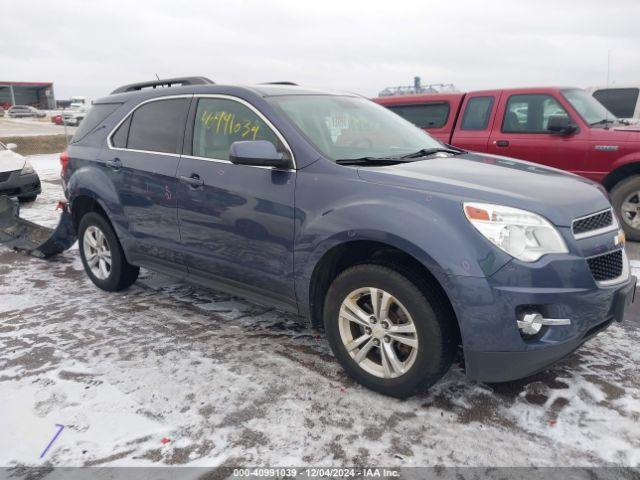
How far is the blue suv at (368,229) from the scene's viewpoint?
2541 mm

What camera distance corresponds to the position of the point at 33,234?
6254 millimetres

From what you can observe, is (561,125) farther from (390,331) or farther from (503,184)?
(390,331)

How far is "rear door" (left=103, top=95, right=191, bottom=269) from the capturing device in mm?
3969

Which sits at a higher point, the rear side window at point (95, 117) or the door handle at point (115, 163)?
the rear side window at point (95, 117)

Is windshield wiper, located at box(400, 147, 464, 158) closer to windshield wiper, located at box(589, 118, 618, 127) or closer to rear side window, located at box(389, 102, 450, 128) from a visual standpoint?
windshield wiper, located at box(589, 118, 618, 127)

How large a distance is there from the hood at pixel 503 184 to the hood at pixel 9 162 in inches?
325

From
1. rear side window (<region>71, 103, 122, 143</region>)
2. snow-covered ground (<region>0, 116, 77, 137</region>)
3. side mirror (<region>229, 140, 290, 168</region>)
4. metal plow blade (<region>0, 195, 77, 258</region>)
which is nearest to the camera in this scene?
side mirror (<region>229, 140, 290, 168</region>)

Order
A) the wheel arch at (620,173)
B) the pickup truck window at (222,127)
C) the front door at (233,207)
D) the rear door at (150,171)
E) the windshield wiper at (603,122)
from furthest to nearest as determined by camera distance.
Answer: the windshield wiper at (603,122)
the wheel arch at (620,173)
the rear door at (150,171)
the pickup truck window at (222,127)
the front door at (233,207)

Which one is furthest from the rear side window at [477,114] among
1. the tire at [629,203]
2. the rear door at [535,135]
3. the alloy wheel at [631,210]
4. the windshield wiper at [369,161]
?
the windshield wiper at [369,161]

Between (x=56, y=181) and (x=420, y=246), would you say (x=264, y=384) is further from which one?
(x=56, y=181)

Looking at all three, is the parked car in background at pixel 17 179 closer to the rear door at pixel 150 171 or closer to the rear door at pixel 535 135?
the rear door at pixel 150 171

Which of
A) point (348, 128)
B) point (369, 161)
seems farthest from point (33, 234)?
point (369, 161)

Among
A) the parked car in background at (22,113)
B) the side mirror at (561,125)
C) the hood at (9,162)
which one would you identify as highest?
the parked car in background at (22,113)

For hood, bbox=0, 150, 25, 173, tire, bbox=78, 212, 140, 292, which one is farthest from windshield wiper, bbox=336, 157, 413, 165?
hood, bbox=0, 150, 25, 173
